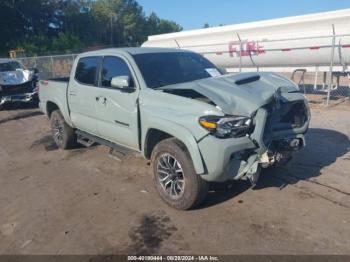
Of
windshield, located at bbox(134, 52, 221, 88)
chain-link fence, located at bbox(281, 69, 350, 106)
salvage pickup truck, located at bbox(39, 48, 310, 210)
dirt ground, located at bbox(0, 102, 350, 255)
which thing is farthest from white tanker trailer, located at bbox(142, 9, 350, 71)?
salvage pickup truck, located at bbox(39, 48, 310, 210)

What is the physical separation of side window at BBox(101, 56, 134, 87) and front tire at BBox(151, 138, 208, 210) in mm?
1333

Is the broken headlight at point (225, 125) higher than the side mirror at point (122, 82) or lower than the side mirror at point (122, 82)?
lower

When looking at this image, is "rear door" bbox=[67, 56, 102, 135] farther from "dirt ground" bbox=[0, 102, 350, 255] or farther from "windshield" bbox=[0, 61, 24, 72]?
"windshield" bbox=[0, 61, 24, 72]

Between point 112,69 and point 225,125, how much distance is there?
2.38 meters

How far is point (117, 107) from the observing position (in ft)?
16.2

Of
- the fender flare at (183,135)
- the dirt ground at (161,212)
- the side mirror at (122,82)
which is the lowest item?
the dirt ground at (161,212)

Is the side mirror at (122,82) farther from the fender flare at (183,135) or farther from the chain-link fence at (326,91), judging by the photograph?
the chain-link fence at (326,91)

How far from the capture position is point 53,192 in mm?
5066

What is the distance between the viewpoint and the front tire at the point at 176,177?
3910mm

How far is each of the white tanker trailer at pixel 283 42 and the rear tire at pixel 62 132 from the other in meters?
7.32

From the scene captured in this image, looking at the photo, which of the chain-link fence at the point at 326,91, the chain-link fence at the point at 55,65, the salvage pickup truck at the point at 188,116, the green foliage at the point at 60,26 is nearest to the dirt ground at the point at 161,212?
the salvage pickup truck at the point at 188,116

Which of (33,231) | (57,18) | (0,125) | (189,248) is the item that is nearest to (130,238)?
(189,248)

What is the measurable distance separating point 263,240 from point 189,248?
746 millimetres

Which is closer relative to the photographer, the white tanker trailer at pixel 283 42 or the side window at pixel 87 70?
the side window at pixel 87 70
